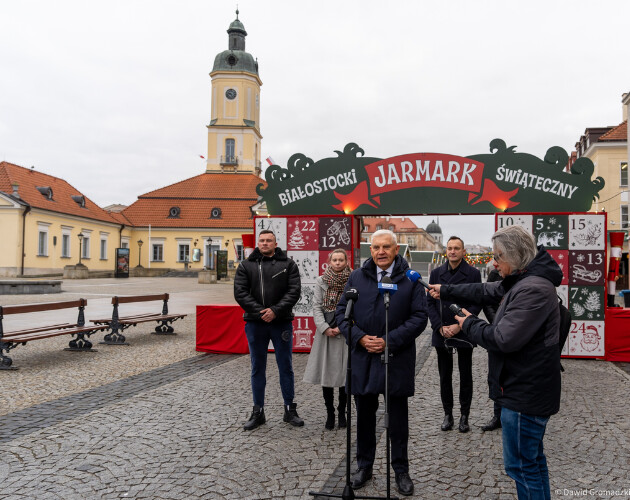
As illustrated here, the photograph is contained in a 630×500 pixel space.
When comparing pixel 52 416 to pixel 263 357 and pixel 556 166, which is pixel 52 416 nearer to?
pixel 263 357

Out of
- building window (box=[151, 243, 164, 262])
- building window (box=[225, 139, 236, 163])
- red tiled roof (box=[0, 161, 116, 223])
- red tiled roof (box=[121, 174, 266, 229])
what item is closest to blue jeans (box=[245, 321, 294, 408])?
red tiled roof (box=[0, 161, 116, 223])

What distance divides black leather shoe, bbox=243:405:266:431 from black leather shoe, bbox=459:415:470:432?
1.96 m

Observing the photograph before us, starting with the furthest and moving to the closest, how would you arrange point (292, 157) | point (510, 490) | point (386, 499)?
point (292, 157) → point (510, 490) → point (386, 499)

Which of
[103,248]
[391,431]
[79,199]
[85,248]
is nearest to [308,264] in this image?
[391,431]

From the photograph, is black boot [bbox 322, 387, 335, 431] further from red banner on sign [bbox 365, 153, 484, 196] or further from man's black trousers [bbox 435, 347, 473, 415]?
red banner on sign [bbox 365, 153, 484, 196]

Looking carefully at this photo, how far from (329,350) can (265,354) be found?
2.37 ft

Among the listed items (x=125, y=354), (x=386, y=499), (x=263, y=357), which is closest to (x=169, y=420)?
(x=263, y=357)

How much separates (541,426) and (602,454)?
87.6 inches

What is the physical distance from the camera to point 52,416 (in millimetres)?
5832

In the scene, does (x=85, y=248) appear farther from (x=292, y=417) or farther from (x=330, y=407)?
(x=330, y=407)

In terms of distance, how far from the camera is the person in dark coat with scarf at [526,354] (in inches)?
118

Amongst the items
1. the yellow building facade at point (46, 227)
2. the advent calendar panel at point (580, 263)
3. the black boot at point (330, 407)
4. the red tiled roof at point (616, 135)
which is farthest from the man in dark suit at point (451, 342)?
the yellow building facade at point (46, 227)

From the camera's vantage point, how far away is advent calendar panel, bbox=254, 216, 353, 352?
10.2 metres

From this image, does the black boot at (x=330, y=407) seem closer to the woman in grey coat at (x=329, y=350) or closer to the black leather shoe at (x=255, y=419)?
the woman in grey coat at (x=329, y=350)
